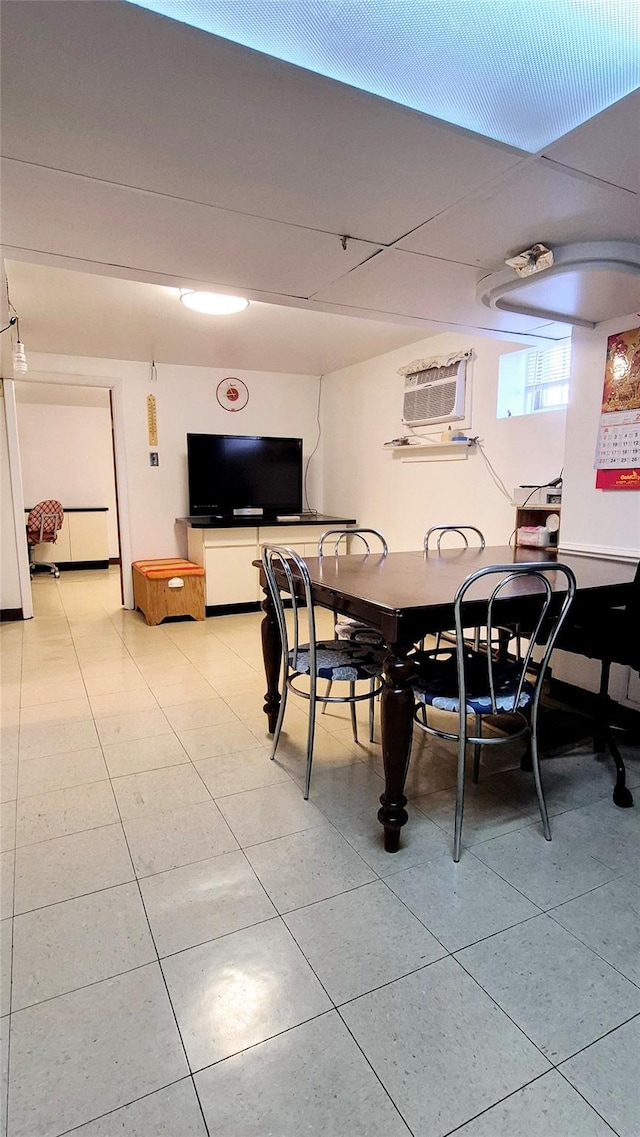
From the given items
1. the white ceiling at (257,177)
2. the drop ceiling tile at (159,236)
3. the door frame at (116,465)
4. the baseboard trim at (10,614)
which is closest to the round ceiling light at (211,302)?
the white ceiling at (257,177)

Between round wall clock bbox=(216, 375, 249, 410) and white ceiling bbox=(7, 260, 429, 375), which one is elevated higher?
white ceiling bbox=(7, 260, 429, 375)

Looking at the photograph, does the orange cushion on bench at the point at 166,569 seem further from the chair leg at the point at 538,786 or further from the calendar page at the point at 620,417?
the chair leg at the point at 538,786

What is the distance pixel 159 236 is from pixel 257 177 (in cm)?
53

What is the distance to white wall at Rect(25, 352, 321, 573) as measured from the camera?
16.5 ft

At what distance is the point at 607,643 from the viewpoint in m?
2.20

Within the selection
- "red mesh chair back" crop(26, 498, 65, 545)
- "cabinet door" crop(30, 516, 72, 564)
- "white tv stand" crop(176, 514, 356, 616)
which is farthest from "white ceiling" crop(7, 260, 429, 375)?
"cabinet door" crop(30, 516, 72, 564)

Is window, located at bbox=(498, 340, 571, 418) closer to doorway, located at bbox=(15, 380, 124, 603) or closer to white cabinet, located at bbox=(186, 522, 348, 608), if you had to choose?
white cabinet, located at bbox=(186, 522, 348, 608)

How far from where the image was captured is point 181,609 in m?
4.77

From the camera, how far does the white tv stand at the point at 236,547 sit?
494 cm

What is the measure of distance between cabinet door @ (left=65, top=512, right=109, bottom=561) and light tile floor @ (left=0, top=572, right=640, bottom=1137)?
5.47 meters

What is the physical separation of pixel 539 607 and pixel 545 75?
1.44 m

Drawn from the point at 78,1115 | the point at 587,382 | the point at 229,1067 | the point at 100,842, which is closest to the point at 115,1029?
the point at 78,1115

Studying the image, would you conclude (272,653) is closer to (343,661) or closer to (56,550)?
(343,661)

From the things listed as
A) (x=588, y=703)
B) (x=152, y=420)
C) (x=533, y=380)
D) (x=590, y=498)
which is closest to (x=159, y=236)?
(x=590, y=498)
